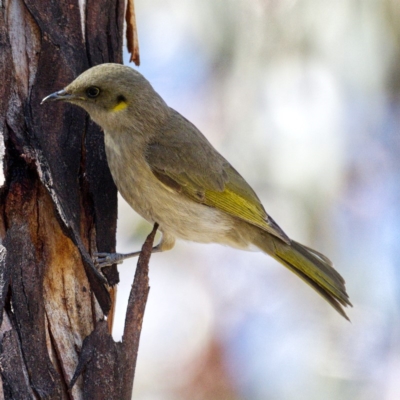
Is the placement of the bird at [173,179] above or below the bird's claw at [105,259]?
above

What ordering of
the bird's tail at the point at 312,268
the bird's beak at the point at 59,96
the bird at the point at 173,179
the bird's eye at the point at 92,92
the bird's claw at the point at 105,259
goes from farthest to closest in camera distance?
the bird's tail at the point at 312,268 < the bird at the point at 173,179 < the bird's eye at the point at 92,92 < the bird's claw at the point at 105,259 < the bird's beak at the point at 59,96

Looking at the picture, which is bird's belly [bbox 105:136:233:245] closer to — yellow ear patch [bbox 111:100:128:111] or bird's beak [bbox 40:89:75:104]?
yellow ear patch [bbox 111:100:128:111]

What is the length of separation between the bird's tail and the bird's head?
1157 mm

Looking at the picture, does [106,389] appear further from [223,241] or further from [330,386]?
[330,386]

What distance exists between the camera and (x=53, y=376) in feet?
8.68

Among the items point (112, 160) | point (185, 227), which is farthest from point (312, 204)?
point (112, 160)

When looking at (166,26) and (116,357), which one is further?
(166,26)

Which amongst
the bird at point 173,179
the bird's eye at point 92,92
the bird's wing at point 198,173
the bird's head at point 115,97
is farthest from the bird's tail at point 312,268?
the bird's eye at point 92,92

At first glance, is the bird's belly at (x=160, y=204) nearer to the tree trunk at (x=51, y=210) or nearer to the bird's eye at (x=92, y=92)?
the tree trunk at (x=51, y=210)

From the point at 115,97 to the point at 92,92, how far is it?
10.9 inches

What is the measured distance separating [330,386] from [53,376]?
3751 mm

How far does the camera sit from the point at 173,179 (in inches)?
162

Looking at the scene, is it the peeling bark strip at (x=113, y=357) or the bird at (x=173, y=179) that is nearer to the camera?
the peeling bark strip at (x=113, y=357)

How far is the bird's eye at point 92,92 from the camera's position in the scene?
11.6ft
